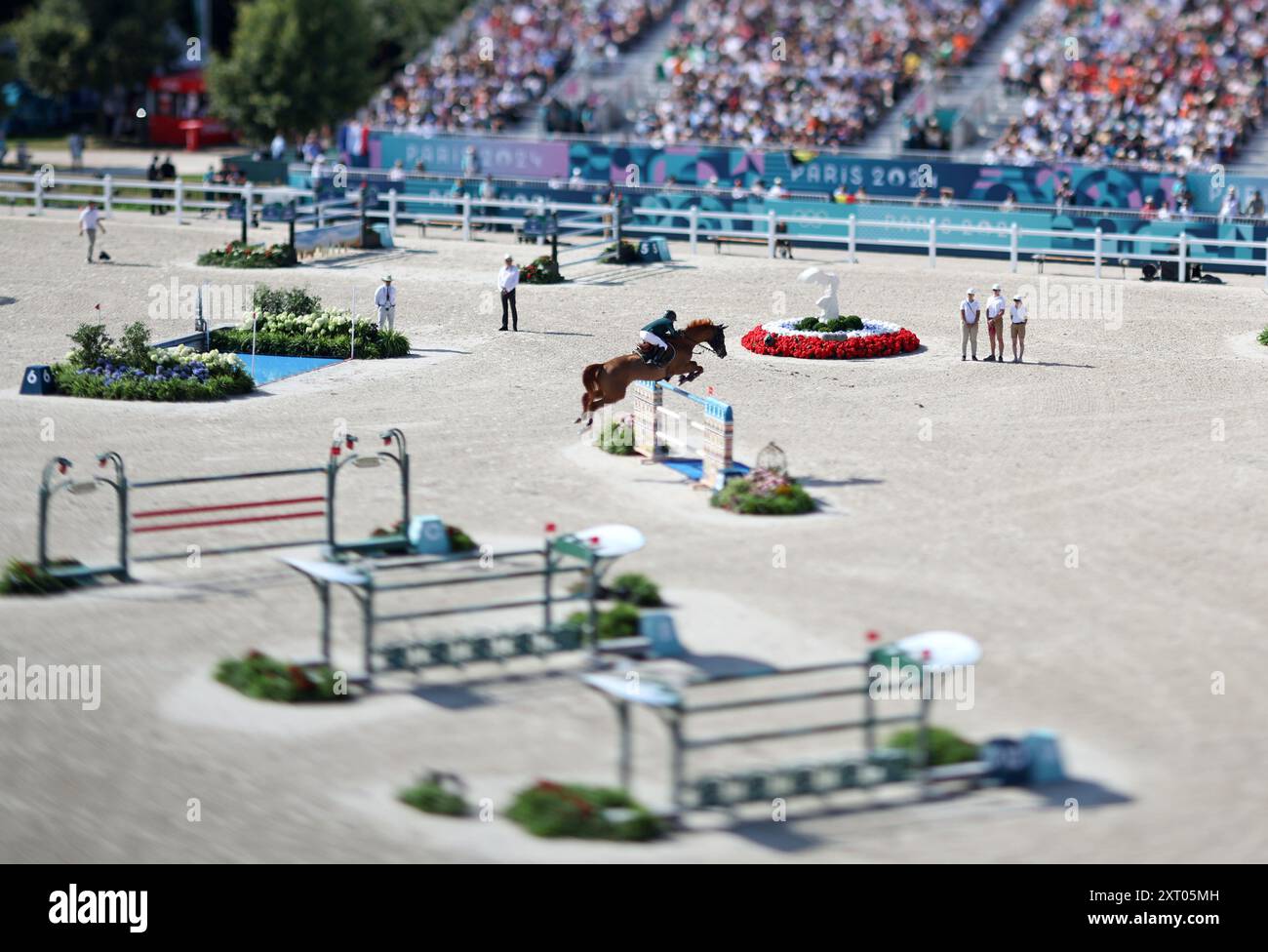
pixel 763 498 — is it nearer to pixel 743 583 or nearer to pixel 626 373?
pixel 743 583

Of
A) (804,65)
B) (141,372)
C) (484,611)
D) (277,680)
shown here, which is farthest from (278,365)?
(804,65)

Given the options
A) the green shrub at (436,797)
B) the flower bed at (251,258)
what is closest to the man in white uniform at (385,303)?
the flower bed at (251,258)

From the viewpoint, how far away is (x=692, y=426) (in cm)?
2709

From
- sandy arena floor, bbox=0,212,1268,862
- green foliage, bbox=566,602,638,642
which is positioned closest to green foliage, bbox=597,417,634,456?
sandy arena floor, bbox=0,212,1268,862

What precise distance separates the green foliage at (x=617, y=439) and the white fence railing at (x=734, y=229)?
55.2 ft

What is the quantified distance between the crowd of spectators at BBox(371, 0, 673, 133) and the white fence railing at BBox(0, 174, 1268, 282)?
32.3 feet

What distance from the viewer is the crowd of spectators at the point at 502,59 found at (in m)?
62.2

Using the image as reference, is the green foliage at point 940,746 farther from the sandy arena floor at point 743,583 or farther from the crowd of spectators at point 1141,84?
the crowd of spectators at point 1141,84

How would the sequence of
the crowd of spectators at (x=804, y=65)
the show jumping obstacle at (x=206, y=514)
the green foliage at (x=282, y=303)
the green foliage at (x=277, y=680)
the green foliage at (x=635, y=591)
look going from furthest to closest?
the crowd of spectators at (x=804, y=65), the green foliage at (x=282, y=303), the show jumping obstacle at (x=206, y=514), the green foliage at (x=635, y=591), the green foliage at (x=277, y=680)

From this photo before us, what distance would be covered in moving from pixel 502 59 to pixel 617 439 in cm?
4130

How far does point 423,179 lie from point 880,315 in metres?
21.5

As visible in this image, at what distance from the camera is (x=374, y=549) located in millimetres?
20172
